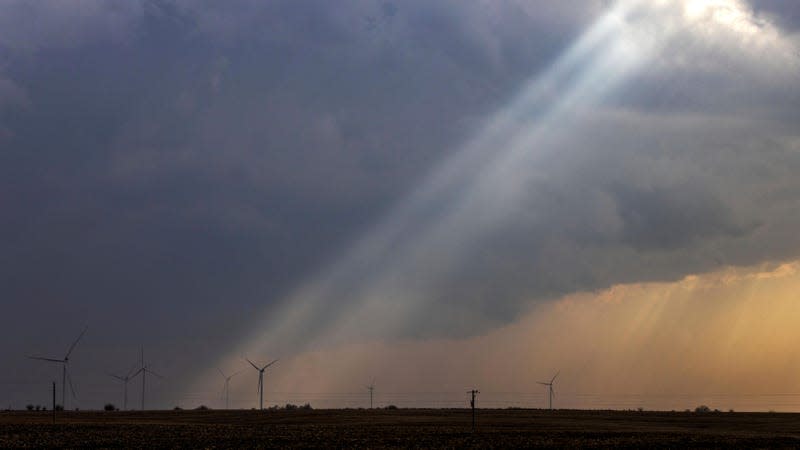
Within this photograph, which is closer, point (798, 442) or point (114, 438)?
point (798, 442)

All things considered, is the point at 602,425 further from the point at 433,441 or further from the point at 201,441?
the point at 201,441

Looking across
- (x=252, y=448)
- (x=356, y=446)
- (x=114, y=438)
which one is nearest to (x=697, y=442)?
(x=356, y=446)

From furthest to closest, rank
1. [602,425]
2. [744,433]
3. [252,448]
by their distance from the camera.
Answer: [602,425] < [744,433] < [252,448]

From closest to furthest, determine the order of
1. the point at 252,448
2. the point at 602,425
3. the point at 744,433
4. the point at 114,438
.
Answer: the point at 252,448 → the point at 114,438 → the point at 744,433 → the point at 602,425

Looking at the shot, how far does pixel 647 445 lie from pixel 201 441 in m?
32.6

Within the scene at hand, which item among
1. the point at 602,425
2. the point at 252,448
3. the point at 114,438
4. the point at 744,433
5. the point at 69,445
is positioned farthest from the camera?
the point at 602,425

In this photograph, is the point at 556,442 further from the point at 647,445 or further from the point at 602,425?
the point at 602,425

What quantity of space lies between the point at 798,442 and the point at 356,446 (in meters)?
32.6

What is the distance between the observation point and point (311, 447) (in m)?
66.4

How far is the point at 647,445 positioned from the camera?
6912cm

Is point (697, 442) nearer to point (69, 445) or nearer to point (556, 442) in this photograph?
point (556, 442)

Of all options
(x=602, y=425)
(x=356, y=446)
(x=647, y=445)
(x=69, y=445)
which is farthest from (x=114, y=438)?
(x=602, y=425)

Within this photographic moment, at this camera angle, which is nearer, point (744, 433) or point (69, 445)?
point (69, 445)

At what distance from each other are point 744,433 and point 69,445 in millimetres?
56261
